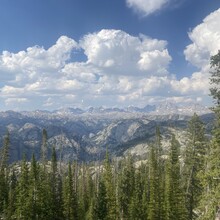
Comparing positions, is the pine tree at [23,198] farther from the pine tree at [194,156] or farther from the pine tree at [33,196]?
the pine tree at [194,156]

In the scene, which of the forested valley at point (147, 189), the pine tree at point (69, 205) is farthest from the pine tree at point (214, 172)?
the pine tree at point (69, 205)

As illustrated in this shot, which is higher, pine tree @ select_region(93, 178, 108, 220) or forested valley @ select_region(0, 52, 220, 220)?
forested valley @ select_region(0, 52, 220, 220)

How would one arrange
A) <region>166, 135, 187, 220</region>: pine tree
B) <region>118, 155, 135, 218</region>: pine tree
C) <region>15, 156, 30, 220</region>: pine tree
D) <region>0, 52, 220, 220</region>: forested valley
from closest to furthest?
<region>0, 52, 220, 220</region>: forested valley, <region>166, 135, 187, 220</region>: pine tree, <region>15, 156, 30, 220</region>: pine tree, <region>118, 155, 135, 218</region>: pine tree

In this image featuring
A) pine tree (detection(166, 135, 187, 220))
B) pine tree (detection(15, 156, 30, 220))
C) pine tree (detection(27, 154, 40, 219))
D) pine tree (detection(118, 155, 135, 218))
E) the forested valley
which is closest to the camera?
the forested valley

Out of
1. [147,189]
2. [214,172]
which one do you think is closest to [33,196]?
[147,189]

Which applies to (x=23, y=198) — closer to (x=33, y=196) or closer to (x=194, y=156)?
(x=33, y=196)

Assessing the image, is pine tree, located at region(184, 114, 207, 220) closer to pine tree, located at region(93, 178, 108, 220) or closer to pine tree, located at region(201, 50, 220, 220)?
pine tree, located at region(201, 50, 220, 220)

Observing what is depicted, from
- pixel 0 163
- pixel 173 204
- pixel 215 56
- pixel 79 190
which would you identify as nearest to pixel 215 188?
pixel 215 56

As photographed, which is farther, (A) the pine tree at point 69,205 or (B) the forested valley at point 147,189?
(A) the pine tree at point 69,205

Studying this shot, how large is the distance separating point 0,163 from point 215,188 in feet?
269

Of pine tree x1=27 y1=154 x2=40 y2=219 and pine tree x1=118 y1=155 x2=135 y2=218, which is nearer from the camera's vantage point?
pine tree x1=27 y1=154 x2=40 y2=219

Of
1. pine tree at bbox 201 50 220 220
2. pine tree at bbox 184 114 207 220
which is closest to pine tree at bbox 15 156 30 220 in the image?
pine tree at bbox 184 114 207 220

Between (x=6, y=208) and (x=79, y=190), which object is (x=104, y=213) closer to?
(x=6, y=208)

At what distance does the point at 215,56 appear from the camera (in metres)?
27.3
